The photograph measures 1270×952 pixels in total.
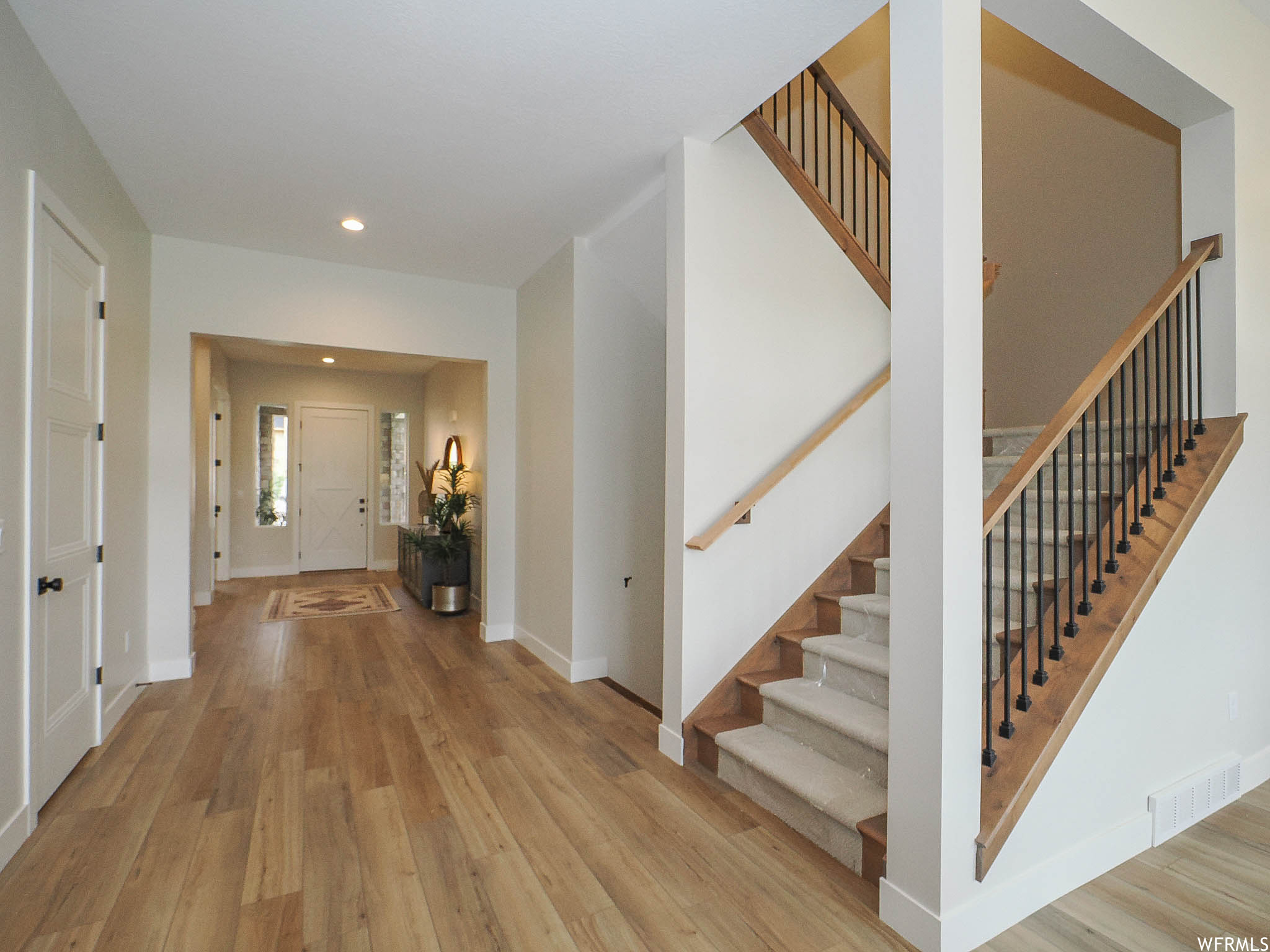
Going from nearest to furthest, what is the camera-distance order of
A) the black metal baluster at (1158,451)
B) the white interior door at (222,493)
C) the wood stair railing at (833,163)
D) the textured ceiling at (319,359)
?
the black metal baluster at (1158,451) < the wood stair railing at (833,163) < the textured ceiling at (319,359) < the white interior door at (222,493)

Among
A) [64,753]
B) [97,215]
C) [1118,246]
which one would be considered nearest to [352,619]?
[64,753]

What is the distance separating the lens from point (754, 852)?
2.20 m

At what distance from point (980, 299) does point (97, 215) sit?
12.1 ft

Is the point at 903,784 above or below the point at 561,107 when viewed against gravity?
below

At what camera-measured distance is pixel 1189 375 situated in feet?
8.64

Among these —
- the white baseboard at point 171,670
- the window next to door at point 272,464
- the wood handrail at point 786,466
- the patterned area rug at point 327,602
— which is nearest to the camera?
the wood handrail at point 786,466

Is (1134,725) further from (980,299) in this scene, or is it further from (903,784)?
(980,299)

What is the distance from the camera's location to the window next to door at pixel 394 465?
28.9 feet

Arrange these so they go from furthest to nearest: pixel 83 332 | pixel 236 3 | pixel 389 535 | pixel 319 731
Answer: pixel 389 535, pixel 319 731, pixel 83 332, pixel 236 3

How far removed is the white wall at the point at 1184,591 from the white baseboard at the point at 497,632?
3603 millimetres

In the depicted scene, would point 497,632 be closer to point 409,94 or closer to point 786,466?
point 786,466

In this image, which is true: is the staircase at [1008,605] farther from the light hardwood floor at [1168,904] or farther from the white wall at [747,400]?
the light hardwood floor at [1168,904]

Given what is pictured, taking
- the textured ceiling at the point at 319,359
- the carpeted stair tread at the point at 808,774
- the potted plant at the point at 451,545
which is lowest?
the carpeted stair tread at the point at 808,774

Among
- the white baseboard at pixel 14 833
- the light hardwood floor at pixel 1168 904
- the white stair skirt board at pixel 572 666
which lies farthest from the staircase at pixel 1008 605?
the white baseboard at pixel 14 833
